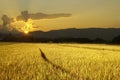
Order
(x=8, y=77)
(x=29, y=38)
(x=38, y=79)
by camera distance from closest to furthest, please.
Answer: (x=38, y=79), (x=8, y=77), (x=29, y=38)

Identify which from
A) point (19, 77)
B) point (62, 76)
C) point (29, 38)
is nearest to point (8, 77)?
point (19, 77)

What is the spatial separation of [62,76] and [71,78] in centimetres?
34

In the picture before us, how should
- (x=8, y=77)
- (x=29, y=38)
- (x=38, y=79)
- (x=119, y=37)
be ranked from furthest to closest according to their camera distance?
(x=29, y=38), (x=119, y=37), (x=8, y=77), (x=38, y=79)

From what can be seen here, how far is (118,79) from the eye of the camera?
27.2 ft

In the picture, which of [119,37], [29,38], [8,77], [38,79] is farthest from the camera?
[29,38]

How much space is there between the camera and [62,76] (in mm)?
8156

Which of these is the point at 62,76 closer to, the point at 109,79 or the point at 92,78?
the point at 92,78

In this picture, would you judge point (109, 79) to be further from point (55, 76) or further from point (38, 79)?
point (38, 79)

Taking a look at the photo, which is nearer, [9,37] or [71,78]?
[71,78]

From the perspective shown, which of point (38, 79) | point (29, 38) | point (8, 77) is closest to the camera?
point (38, 79)

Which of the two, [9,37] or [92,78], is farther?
[9,37]

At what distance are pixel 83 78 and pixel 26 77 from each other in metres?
1.69

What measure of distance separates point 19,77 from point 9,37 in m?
148

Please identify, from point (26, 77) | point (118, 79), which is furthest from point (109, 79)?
point (26, 77)
